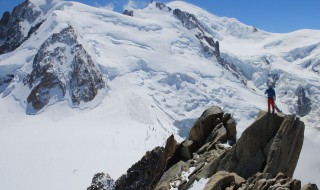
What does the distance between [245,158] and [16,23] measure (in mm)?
161540

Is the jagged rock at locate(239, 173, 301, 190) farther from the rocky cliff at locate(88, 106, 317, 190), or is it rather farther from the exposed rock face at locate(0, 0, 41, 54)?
the exposed rock face at locate(0, 0, 41, 54)

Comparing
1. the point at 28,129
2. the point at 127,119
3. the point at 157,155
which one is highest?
the point at 157,155

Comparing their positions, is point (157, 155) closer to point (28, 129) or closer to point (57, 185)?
point (57, 185)

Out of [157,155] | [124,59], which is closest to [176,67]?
[124,59]

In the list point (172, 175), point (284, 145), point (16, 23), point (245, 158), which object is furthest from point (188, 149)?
point (16, 23)

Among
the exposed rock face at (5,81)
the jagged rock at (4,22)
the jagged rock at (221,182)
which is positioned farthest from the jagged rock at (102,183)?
the jagged rock at (4,22)

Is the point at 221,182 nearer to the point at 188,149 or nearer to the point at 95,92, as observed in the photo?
the point at 188,149

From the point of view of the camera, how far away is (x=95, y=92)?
387ft

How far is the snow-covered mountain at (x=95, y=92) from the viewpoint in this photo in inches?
3337

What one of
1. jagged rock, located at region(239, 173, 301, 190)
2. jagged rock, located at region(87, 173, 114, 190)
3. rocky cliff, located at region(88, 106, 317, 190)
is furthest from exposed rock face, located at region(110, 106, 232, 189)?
jagged rock, located at region(87, 173, 114, 190)

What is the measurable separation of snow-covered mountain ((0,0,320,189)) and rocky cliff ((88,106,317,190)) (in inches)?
1653

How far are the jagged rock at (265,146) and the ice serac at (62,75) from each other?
291 ft

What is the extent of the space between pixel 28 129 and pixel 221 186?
84.4 meters

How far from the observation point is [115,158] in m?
82.9
